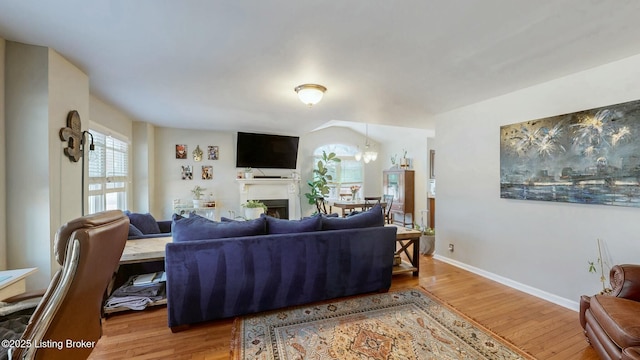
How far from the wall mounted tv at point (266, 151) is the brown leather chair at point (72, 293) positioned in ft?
15.8

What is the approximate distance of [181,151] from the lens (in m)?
5.78

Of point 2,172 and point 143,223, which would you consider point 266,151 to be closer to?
point 143,223

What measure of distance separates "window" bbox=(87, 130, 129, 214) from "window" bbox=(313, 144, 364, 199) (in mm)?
4723

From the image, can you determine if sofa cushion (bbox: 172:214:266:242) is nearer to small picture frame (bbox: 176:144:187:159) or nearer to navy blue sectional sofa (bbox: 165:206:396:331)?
navy blue sectional sofa (bbox: 165:206:396:331)

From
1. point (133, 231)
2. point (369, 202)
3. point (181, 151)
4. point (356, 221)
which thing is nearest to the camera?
point (356, 221)

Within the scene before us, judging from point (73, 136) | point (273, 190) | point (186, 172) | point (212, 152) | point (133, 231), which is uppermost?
point (212, 152)

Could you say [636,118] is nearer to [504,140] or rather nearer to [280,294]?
[504,140]

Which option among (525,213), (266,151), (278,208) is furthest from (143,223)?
(525,213)

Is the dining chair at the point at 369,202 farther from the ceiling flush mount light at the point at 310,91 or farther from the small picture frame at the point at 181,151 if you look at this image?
the small picture frame at the point at 181,151

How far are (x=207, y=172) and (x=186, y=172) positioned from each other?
424mm

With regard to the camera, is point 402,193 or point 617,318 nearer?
point 617,318

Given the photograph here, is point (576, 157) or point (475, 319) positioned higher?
point (576, 157)

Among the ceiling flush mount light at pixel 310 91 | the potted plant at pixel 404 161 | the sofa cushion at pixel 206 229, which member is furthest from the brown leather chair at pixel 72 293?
the potted plant at pixel 404 161

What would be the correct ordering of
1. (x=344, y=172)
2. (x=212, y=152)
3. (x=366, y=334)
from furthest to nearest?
(x=344, y=172) < (x=212, y=152) < (x=366, y=334)
